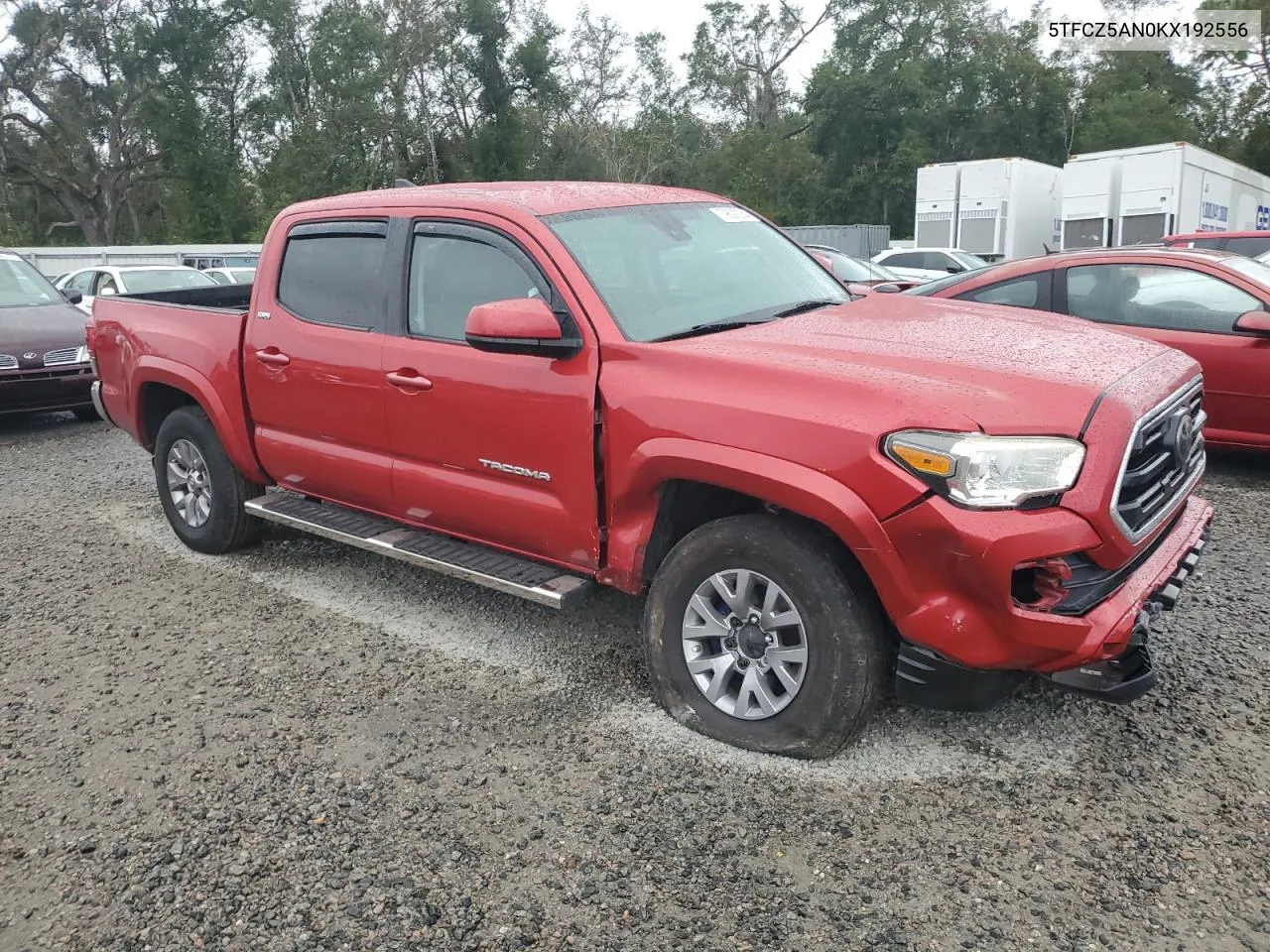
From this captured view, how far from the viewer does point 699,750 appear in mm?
3475

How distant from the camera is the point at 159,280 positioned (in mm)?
13273

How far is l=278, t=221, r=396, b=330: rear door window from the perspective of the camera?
4.48 meters

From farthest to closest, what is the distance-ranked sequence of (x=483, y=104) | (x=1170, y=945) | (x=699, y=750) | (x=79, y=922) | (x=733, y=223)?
(x=483, y=104)
(x=733, y=223)
(x=699, y=750)
(x=79, y=922)
(x=1170, y=945)

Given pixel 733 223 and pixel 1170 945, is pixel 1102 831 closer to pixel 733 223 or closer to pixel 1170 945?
pixel 1170 945

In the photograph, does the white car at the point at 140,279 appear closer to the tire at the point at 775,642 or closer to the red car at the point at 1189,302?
the red car at the point at 1189,302

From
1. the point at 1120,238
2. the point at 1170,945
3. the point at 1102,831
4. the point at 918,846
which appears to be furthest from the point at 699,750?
the point at 1120,238

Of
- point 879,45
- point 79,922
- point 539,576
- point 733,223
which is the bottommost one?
point 79,922

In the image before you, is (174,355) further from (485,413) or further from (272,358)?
(485,413)

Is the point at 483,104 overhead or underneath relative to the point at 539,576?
overhead

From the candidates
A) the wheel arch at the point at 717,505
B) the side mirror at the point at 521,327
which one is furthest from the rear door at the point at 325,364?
the wheel arch at the point at 717,505

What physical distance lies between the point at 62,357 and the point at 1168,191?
703 inches

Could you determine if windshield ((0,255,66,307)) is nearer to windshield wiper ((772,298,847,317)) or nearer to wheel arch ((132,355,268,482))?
wheel arch ((132,355,268,482))

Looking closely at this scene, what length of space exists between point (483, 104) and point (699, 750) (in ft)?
147

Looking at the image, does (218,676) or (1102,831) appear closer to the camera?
(1102,831)
